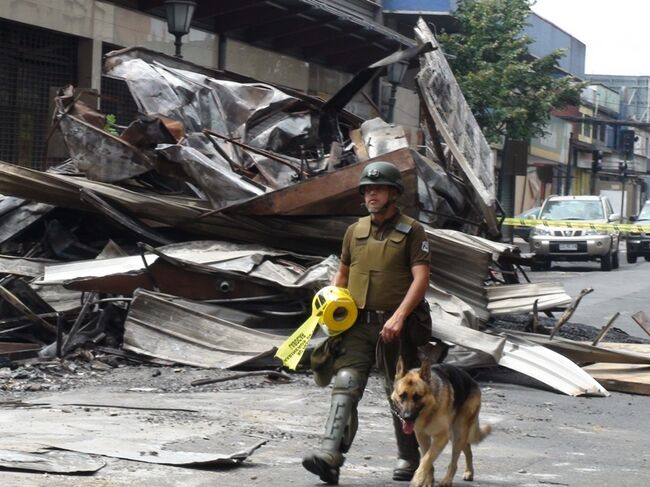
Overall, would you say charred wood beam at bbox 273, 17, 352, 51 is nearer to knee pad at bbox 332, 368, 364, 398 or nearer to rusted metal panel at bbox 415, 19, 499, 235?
rusted metal panel at bbox 415, 19, 499, 235

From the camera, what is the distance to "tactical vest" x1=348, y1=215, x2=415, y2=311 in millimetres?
6812

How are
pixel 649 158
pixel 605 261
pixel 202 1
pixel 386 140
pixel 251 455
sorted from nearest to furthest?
1. pixel 251 455
2. pixel 386 140
3. pixel 202 1
4. pixel 605 261
5. pixel 649 158

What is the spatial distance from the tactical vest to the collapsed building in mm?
3984

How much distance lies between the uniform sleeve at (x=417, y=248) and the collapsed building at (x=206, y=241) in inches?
159

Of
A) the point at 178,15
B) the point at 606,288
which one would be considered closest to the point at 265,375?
the point at 178,15

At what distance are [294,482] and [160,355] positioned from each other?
4.76 m

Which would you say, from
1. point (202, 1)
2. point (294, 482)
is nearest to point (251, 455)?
point (294, 482)

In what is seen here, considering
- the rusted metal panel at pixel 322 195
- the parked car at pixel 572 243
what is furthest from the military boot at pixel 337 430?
the parked car at pixel 572 243

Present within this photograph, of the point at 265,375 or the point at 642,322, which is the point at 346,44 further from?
the point at 265,375

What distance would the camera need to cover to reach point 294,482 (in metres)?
6.68

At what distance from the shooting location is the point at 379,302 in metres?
6.85

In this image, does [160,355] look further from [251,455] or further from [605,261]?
[605,261]

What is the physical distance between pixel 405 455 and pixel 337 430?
50 cm

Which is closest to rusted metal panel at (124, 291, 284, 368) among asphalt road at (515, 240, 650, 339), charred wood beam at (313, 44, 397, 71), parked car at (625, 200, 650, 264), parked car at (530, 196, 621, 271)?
asphalt road at (515, 240, 650, 339)
